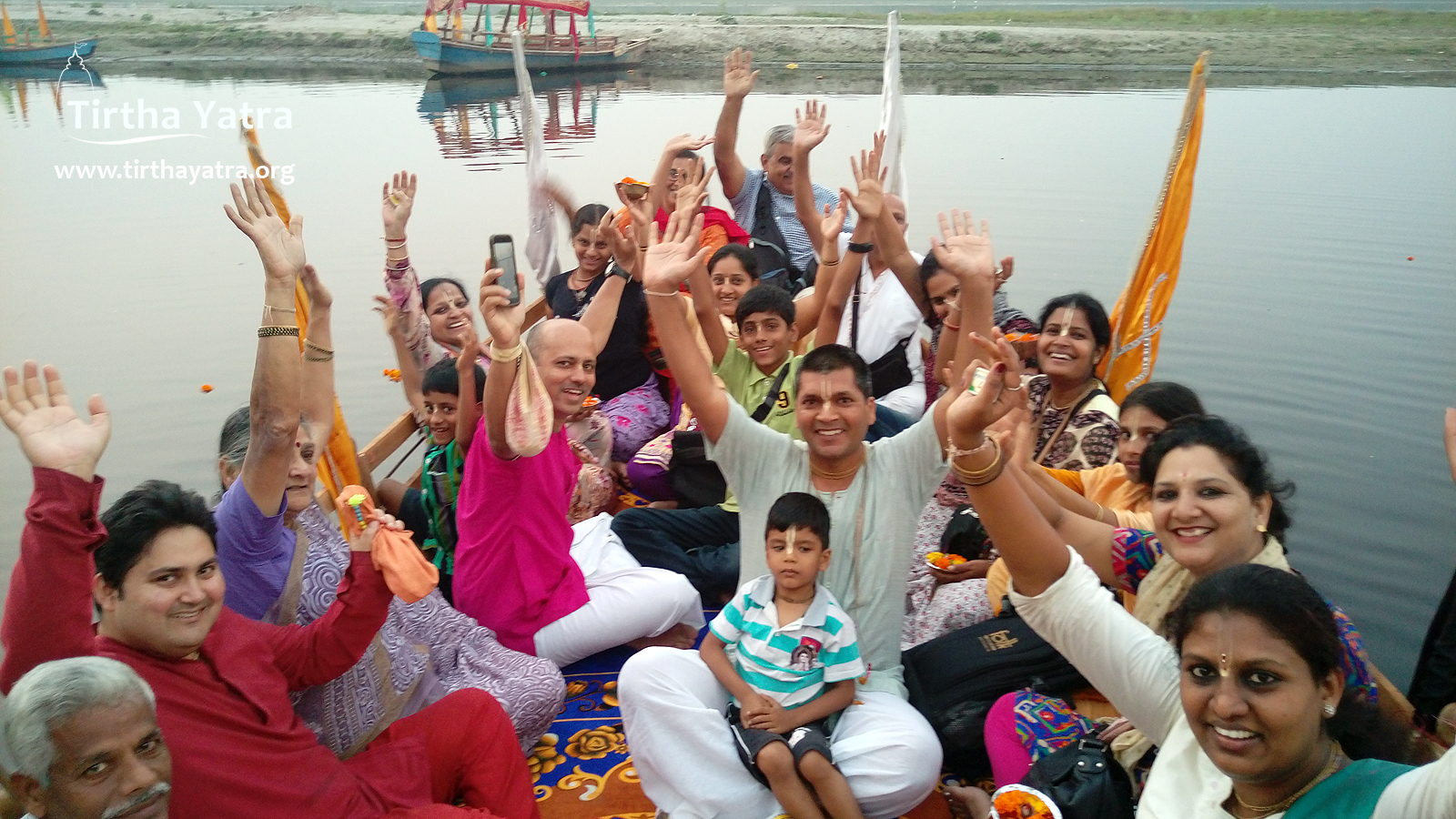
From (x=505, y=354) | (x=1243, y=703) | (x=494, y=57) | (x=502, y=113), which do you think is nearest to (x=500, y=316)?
(x=505, y=354)

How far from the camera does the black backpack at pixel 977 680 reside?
2.48m

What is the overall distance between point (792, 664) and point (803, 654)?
0.03 m

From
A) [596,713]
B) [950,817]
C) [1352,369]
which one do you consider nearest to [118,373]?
[596,713]

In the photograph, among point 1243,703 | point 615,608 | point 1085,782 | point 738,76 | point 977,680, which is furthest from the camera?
point 738,76

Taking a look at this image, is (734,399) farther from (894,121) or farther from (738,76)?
(894,121)

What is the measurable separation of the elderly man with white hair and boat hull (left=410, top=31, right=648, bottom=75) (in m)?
23.6

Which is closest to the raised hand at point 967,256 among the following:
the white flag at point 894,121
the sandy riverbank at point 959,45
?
the white flag at point 894,121

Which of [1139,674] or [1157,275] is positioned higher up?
[1157,275]

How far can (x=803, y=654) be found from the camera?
7.61 feet

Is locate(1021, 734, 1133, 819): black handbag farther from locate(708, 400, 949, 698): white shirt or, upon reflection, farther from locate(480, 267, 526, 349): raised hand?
locate(480, 267, 526, 349): raised hand

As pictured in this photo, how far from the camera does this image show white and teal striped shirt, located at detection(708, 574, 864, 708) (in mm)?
2318

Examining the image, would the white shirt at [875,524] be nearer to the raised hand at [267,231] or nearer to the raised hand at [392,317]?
the raised hand at [267,231]

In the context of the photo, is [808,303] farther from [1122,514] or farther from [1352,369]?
[1352,369]

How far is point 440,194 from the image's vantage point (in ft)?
34.0
